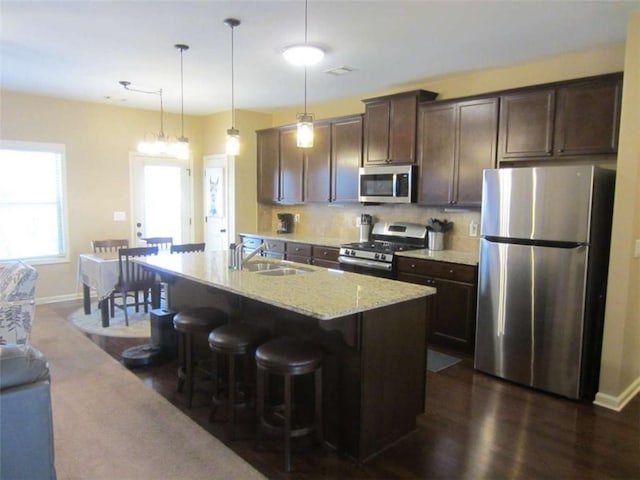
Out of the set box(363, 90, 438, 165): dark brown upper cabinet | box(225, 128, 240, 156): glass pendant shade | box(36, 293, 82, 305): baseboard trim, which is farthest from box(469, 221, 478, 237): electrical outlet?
box(36, 293, 82, 305): baseboard trim

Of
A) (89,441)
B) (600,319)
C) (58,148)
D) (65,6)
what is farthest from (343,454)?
(58,148)

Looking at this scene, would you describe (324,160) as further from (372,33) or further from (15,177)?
(15,177)

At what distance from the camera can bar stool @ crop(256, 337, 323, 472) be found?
2268mm

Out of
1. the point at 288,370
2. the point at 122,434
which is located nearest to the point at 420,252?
the point at 288,370

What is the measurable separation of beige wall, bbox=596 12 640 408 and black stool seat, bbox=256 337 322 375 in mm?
2197

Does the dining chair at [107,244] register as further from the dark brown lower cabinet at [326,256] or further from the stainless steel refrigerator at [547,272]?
the stainless steel refrigerator at [547,272]

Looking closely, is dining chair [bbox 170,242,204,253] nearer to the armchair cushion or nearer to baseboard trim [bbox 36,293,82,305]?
baseboard trim [bbox 36,293,82,305]

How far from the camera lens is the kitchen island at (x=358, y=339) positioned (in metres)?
2.33

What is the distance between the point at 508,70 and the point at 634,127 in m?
1.56

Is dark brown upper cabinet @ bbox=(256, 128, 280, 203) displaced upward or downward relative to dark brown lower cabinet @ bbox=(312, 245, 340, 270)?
upward

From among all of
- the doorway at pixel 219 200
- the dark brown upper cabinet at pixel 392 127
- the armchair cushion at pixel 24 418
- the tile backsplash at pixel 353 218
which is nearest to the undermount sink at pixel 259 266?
the armchair cushion at pixel 24 418

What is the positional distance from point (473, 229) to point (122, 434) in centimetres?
357

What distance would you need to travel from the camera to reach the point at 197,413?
293 centimetres

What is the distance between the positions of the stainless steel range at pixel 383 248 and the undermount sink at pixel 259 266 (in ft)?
4.39
